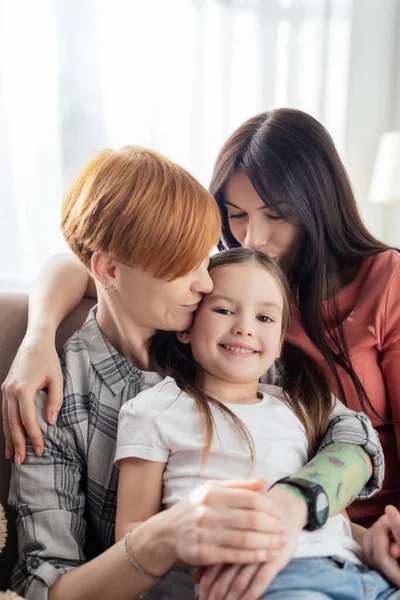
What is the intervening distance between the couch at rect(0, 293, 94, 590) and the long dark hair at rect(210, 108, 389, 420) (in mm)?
454

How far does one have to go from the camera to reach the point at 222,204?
5.25 ft

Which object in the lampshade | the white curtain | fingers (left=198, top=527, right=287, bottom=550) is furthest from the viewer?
the lampshade

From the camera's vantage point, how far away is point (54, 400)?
1.17 metres

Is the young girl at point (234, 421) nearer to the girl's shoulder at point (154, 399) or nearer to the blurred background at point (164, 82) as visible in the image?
the girl's shoulder at point (154, 399)

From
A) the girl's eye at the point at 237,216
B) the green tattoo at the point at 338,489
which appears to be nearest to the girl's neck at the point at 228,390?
the green tattoo at the point at 338,489

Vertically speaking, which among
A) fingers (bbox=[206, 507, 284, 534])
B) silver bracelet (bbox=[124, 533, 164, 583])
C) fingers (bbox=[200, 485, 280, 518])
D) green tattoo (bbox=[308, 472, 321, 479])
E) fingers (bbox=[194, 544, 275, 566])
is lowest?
silver bracelet (bbox=[124, 533, 164, 583])

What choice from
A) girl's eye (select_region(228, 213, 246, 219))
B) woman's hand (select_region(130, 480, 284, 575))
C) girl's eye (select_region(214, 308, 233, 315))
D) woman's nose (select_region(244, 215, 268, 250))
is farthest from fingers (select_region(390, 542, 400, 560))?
girl's eye (select_region(228, 213, 246, 219))

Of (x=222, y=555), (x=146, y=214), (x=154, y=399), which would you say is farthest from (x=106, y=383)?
(x=222, y=555)

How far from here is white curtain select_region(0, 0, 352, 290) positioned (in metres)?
3.09

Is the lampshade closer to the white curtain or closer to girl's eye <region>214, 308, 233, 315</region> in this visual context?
the white curtain

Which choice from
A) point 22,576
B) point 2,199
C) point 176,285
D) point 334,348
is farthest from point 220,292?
point 2,199

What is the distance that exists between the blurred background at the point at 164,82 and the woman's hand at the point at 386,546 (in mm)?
2448

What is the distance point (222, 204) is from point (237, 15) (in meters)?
2.09

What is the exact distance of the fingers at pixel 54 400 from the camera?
1164mm
